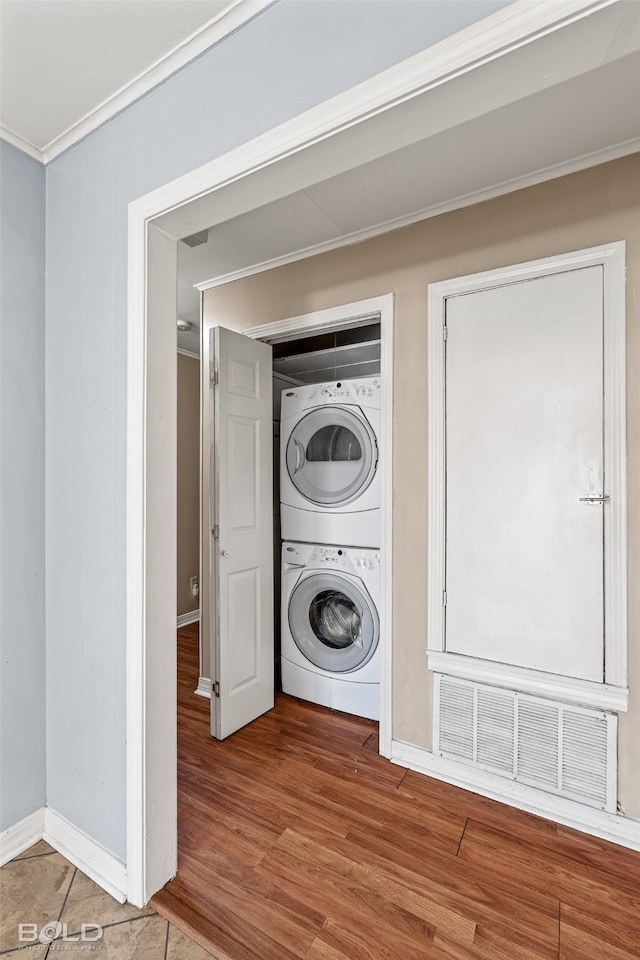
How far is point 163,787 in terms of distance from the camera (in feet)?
4.71

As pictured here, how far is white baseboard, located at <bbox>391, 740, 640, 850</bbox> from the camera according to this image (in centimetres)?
166

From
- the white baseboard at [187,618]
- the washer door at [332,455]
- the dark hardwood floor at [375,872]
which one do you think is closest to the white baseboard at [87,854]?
the dark hardwood floor at [375,872]

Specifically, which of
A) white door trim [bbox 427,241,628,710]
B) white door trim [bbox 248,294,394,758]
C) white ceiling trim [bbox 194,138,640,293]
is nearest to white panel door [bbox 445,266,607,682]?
white door trim [bbox 427,241,628,710]

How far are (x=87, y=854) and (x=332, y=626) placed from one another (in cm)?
147

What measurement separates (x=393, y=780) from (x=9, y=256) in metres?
2.54

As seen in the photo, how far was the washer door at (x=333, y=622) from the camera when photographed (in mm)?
2451

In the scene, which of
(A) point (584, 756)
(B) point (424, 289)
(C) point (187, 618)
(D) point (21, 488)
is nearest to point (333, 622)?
(A) point (584, 756)

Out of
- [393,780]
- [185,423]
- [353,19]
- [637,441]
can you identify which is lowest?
[393,780]

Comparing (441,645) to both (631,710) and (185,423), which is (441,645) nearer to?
(631,710)

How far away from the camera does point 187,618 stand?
420 cm

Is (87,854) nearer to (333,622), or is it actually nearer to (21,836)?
(21,836)

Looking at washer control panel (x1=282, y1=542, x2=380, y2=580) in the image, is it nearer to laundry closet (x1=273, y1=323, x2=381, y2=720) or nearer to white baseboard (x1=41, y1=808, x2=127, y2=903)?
laundry closet (x1=273, y1=323, x2=381, y2=720)

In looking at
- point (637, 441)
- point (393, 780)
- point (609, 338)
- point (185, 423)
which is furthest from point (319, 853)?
point (185, 423)

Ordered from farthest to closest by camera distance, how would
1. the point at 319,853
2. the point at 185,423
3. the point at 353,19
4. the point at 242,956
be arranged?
the point at 185,423
the point at 319,853
the point at 242,956
the point at 353,19
